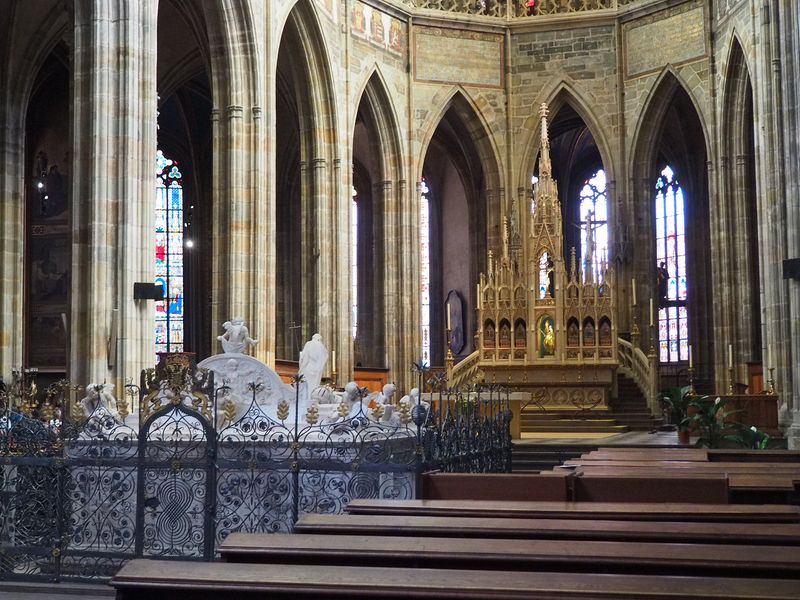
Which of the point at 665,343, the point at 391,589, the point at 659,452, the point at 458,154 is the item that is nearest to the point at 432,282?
the point at 458,154

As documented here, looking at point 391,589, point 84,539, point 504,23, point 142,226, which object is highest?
point 504,23

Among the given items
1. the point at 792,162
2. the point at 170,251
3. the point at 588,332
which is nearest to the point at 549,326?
the point at 588,332

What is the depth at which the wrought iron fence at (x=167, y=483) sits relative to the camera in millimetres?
8469

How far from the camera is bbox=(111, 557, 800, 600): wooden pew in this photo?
10.5ft

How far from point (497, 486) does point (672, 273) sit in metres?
26.1

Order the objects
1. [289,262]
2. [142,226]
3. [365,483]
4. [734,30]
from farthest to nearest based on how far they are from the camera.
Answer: [289,262] < [734,30] < [142,226] < [365,483]

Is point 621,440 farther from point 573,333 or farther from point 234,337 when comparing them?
point 234,337

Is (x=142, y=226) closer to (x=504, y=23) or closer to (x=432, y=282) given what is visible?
(x=504, y=23)

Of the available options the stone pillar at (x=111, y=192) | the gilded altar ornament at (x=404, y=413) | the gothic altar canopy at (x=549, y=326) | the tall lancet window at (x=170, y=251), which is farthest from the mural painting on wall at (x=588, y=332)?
the gilded altar ornament at (x=404, y=413)

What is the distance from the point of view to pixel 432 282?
Result: 33406 millimetres

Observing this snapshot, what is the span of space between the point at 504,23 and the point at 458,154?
4.43 metres

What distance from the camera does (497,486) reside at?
7.09 metres

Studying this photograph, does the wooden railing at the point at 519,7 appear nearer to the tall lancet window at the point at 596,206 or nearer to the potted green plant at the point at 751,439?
the tall lancet window at the point at 596,206

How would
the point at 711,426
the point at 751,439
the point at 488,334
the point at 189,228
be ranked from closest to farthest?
the point at 751,439, the point at 711,426, the point at 488,334, the point at 189,228
